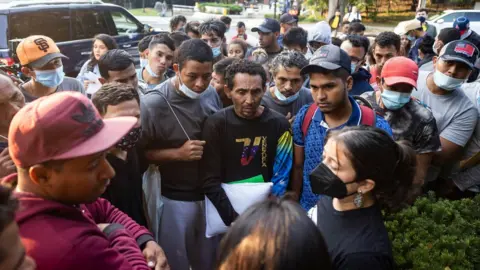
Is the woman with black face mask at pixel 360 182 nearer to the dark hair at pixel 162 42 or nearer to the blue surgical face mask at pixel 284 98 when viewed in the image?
the blue surgical face mask at pixel 284 98

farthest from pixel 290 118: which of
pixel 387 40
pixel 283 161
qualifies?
pixel 387 40

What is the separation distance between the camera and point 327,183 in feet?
6.82

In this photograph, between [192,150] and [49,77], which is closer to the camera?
[192,150]

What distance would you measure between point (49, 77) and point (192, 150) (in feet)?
6.57

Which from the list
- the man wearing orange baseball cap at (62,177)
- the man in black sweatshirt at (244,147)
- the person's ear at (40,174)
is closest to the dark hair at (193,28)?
the man in black sweatshirt at (244,147)

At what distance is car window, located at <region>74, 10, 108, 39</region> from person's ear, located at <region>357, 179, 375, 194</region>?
8.64 metres

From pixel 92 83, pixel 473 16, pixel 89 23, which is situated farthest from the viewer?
pixel 473 16

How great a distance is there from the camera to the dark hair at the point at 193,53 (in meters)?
3.29

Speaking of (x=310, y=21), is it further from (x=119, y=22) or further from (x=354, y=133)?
(x=354, y=133)

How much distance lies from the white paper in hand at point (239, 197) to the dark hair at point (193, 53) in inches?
40.9

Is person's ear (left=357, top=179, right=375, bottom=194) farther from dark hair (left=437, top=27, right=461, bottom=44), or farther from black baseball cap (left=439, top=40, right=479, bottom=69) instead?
dark hair (left=437, top=27, right=461, bottom=44)

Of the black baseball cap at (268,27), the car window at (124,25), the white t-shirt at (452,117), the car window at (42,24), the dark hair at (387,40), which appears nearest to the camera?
the white t-shirt at (452,117)

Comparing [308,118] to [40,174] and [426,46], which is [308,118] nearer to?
[40,174]

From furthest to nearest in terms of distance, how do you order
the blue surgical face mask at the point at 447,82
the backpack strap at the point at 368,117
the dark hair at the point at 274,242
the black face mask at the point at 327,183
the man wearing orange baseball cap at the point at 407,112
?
1. the blue surgical face mask at the point at 447,82
2. the man wearing orange baseball cap at the point at 407,112
3. the backpack strap at the point at 368,117
4. the black face mask at the point at 327,183
5. the dark hair at the point at 274,242
